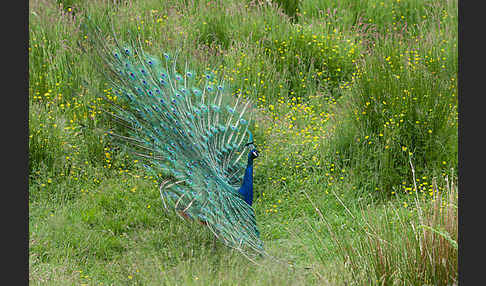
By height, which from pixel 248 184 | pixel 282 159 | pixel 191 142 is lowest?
pixel 282 159

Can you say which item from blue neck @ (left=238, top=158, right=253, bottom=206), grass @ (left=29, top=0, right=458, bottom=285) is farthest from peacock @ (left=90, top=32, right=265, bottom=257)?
grass @ (left=29, top=0, right=458, bottom=285)

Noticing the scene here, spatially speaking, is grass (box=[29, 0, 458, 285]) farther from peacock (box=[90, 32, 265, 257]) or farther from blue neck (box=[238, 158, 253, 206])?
blue neck (box=[238, 158, 253, 206])

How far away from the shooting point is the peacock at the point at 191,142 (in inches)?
209

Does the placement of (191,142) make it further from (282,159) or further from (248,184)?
(282,159)

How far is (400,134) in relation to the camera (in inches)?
262

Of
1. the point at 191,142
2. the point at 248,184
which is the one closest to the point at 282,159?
the point at 248,184

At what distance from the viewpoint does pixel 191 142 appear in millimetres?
5555

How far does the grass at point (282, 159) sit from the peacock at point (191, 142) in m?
0.38

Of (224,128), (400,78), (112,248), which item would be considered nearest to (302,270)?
(224,128)

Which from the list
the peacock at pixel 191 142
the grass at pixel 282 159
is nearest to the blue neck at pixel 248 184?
the peacock at pixel 191 142

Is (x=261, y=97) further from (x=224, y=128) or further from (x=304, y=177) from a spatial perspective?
(x=224, y=128)

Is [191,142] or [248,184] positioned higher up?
[191,142]

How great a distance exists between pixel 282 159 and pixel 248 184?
1.46 meters

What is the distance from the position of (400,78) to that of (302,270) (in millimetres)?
2937
